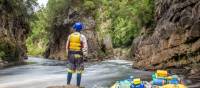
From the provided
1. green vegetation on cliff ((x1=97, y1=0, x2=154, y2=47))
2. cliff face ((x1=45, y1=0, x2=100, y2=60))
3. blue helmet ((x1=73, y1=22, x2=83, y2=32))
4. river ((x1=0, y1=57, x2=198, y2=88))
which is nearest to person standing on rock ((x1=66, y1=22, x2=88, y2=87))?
blue helmet ((x1=73, y1=22, x2=83, y2=32))

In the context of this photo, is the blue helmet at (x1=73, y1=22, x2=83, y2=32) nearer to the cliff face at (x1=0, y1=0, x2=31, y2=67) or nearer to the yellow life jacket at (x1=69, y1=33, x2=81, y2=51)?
the yellow life jacket at (x1=69, y1=33, x2=81, y2=51)

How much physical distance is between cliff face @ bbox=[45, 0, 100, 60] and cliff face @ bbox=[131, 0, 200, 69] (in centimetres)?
2850

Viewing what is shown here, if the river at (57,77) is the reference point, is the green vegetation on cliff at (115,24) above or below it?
above

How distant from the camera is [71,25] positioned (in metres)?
63.1

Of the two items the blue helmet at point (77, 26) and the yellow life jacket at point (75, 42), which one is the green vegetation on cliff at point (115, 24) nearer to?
the blue helmet at point (77, 26)

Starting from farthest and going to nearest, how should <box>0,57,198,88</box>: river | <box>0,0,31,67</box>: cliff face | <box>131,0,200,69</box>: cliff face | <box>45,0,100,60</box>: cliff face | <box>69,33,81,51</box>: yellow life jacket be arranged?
1. <box>45,0,100,60</box>: cliff face
2. <box>0,0,31,67</box>: cliff face
3. <box>131,0,200,69</box>: cliff face
4. <box>0,57,198,88</box>: river
5. <box>69,33,81,51</box>: yellow life jacket

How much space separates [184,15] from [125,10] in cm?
1716

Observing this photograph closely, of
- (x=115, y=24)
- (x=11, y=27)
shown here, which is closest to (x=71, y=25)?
(x=115, y=24)

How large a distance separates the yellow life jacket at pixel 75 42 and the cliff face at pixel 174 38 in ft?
35.2

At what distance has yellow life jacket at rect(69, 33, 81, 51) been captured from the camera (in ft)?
45.5

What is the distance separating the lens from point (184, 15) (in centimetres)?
2548

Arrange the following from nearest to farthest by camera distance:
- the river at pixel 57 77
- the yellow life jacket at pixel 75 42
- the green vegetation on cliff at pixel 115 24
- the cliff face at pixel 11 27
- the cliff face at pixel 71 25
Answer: the yellow life jacket at pixel 75 42 → the river at pixel 57 77 → the cliff face at pixel 11 27 → the cliff face at pixel 71 25 → the green vegetation on cliff at pixel 115 24

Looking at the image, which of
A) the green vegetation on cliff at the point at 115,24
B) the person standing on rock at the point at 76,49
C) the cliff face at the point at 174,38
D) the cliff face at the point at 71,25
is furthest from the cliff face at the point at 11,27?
the person standing on rock at the point at 76,49

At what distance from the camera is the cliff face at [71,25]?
2334 inches
